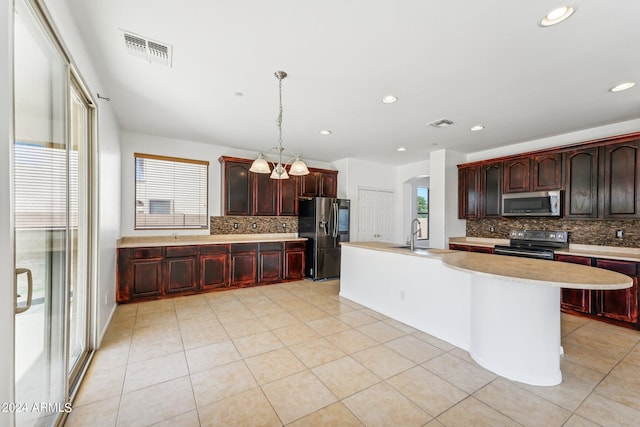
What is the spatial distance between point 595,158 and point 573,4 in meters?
3.09

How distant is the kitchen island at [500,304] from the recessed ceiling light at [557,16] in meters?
1.76

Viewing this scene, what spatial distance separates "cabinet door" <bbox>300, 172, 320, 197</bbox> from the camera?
580 centimetres

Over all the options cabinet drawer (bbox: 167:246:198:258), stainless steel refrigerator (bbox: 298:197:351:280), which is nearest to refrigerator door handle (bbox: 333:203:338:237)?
stainless steel refrigerator (bbox: 298:197:351:280)

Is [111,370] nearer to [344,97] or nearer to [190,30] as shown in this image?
[190,30]

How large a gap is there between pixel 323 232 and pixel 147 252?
301 cm

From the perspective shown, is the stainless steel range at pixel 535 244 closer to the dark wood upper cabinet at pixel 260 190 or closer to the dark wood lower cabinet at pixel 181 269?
the dark wood upper cabinet at pixel 260 190

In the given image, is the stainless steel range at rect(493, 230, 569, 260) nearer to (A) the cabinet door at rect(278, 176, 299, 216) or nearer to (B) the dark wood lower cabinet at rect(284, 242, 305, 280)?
(B) the dark wood lower cabinet at rect(284, 242, 305, 280)

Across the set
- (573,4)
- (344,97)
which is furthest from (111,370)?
(573,4)

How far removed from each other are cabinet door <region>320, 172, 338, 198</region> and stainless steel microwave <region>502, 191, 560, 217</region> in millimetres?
3283

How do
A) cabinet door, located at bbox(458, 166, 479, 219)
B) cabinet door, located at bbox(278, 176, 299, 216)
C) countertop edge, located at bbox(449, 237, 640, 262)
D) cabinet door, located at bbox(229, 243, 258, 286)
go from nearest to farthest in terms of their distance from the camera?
countertop edge, located at bbox(449, 237, 640, 262)
cabinet door, located at bbox(229, 243, 258, 286)
cabinet door, located at bbox(458, 166, 479, 219)
cabinet door, located at bbox(278, 176, 299, 216)

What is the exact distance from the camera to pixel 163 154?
4.72m

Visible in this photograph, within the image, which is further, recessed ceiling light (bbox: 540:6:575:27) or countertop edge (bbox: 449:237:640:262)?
countertop edge (bbox: 449:237:640:262)

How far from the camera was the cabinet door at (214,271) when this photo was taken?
4.49m

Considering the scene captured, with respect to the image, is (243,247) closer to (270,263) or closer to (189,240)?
(270,263)
